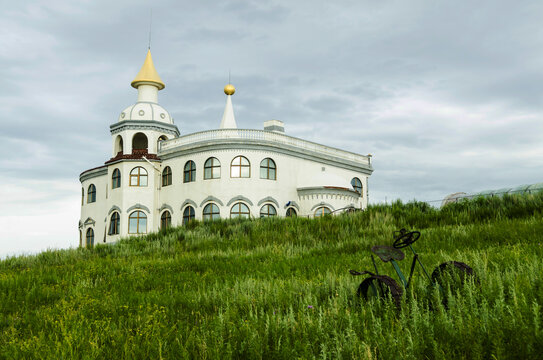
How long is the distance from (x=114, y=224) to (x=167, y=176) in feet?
19.2

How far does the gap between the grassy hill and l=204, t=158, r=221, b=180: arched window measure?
20.1 m

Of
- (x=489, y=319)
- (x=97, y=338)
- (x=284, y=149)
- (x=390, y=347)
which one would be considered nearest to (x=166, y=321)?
(x=97, y=338)

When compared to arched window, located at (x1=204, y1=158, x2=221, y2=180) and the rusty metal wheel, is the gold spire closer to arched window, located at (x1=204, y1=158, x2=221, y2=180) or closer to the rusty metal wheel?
arched window, located at (x1=204, y1=158, x2=221, y2=180)

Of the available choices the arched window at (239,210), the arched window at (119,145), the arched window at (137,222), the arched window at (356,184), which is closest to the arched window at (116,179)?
the arched window at (119,145)

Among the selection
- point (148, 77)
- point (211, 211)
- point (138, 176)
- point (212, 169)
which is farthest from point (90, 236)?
point (148, 77)

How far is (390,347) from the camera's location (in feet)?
13.8

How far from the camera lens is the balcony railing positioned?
35.6 meters

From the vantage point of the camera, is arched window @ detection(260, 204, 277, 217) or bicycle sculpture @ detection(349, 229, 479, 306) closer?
bicycle sculpture @ detection(349, 229, 479, 306)

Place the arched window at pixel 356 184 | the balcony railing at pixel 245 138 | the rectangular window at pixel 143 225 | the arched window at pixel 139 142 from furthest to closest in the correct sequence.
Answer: the arched window at pixel 139 142 < the arched window at pixel 356 184 < the rectangular window at pixel 143 225 < the balcony railing at pixel 245 138

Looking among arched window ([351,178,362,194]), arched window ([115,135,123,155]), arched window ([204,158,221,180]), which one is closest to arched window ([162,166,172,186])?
arched window ([204,158,221,180])

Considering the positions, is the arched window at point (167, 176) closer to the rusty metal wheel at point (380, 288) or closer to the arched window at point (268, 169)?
the arched window at point (268, 169)

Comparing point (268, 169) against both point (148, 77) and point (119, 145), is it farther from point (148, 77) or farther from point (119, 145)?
point (148, 77)

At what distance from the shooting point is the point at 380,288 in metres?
5.89

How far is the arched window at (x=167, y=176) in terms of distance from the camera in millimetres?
37719
